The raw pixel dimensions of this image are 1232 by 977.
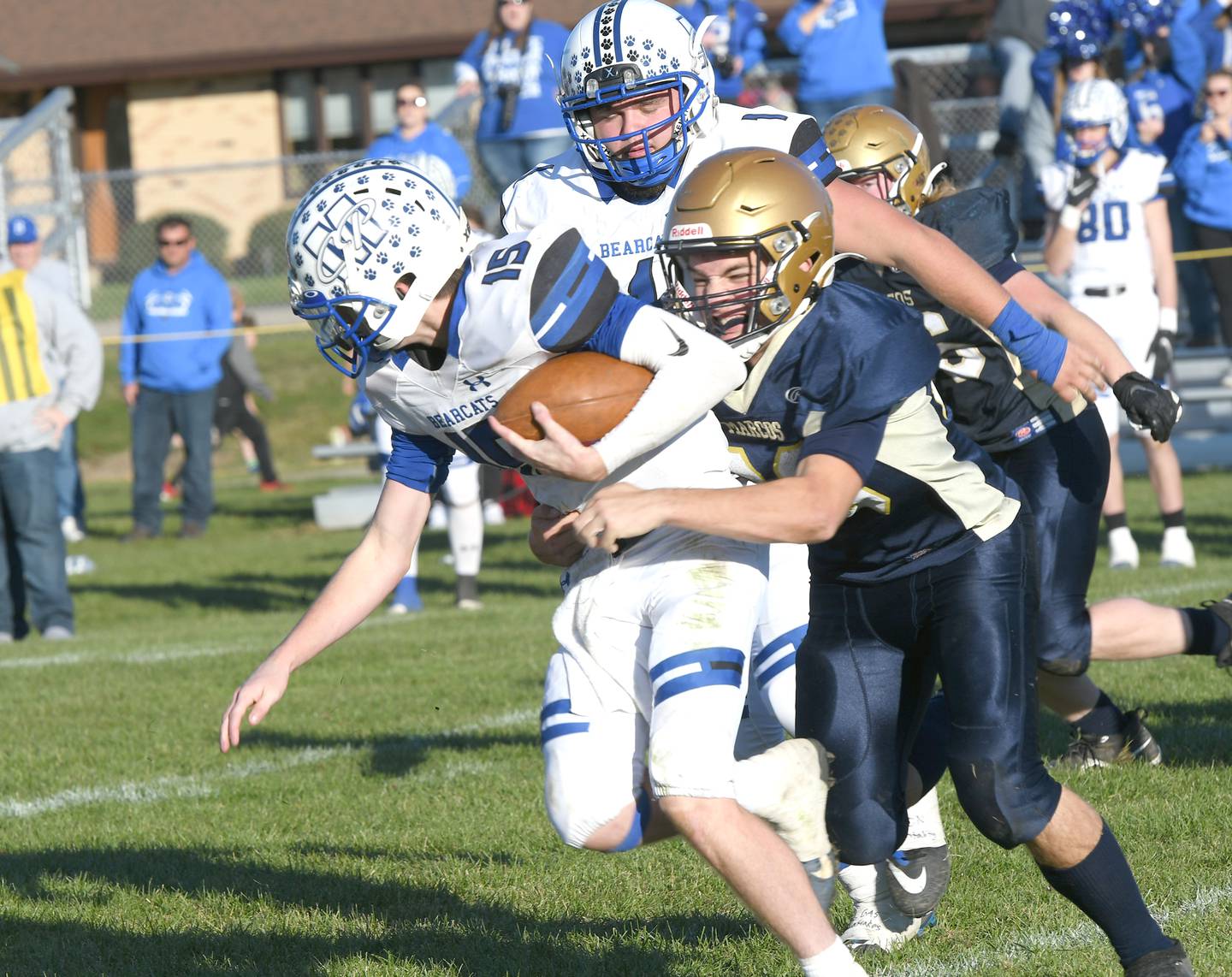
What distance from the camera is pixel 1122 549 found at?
29.1 ft

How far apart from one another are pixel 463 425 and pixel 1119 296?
6.32 m

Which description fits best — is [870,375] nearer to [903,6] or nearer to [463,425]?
[463,425]

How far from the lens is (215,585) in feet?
37.2

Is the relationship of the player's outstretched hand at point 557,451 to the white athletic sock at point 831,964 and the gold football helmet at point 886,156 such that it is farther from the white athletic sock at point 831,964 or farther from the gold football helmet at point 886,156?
the gold football helmet at point 886,156

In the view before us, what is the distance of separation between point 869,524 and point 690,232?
710 millimetres

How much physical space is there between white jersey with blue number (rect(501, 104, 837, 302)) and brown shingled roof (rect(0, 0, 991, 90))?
78.0 ft

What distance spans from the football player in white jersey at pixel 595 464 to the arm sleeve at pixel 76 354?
6415 millimetres

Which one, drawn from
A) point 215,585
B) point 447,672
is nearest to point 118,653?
point 447,672

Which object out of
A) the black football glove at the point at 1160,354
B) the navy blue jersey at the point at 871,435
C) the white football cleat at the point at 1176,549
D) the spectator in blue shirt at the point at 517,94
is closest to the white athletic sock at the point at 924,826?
the navy blue jersey at the point at 871,435

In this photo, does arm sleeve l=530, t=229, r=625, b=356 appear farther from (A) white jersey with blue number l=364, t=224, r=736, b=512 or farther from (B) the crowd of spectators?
(B) the crowd of spectators

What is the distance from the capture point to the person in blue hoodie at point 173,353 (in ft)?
43.2

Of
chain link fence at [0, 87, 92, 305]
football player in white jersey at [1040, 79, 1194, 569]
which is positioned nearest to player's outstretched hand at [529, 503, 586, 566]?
football player in white jersey at [1040, 79, 1194, 569]

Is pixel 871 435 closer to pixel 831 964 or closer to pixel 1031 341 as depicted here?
pixel 1031 341

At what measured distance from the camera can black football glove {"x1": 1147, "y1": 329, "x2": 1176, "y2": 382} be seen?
847cm
